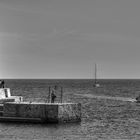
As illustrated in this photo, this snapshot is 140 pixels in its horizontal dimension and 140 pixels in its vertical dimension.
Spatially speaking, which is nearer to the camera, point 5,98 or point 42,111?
point 42,111

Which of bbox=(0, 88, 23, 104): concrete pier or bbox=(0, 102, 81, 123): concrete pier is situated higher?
bbox=(0, 88, 23, 104): concrete pier

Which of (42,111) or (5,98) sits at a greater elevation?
(5,98)

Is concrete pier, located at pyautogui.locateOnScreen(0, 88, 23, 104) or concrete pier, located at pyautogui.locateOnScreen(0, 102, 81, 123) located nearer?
concrete pier, located at pyautogui.locateOnScreen(0, 102, 81, 123)

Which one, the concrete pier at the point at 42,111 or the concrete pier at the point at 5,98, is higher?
the concrete pier at the point at 5,98

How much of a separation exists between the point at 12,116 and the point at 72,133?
7542 millimetres

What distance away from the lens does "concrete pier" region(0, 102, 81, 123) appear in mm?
44356

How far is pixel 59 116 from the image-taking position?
44.5m

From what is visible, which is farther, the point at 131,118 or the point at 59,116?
the point at 131,118

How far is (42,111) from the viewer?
147 feet

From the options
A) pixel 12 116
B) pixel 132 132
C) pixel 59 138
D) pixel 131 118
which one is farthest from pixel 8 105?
pixel 131 118

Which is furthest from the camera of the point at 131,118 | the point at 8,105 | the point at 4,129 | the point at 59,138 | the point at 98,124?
the point at 131,118

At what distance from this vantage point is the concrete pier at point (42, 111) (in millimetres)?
44356

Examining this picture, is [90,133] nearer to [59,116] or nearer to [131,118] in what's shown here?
[59,116]

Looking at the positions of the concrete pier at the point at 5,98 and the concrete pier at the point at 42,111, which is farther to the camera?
the concrete pier at the point at 5,98
